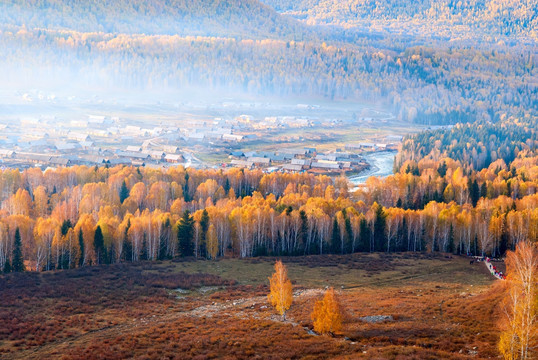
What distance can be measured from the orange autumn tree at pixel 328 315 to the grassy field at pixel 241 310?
20.7 inches

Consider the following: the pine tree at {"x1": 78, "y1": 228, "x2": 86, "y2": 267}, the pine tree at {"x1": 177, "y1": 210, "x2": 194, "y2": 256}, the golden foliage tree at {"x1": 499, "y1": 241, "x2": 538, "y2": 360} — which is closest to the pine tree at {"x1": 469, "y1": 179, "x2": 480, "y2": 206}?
the pine tree at {"x1": 177, "y1": 210, "x2": 194, "y2": 256}

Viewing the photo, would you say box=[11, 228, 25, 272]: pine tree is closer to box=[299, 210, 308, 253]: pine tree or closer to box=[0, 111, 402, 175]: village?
box=[299, 210, 308, 253]: pine tree

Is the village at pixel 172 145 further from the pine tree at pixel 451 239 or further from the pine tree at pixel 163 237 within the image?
the pine tree at pixel 451 239

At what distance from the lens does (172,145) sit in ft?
399

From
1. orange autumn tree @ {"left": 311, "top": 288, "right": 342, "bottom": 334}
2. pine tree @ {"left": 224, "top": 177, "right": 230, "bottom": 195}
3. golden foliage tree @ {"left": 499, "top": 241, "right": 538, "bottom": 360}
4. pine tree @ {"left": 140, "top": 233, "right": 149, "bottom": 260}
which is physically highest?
golden foliage tree @ {"left": 499, "top": 241, "right": 538, "bottom": 360}

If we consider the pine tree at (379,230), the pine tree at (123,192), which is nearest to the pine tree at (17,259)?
the pine tree at (123,192)

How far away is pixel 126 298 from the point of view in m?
39.8

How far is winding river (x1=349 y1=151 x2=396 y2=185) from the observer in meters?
96.3

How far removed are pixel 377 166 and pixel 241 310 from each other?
75.2 meters

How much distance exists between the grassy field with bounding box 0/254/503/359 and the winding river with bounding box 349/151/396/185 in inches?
1718

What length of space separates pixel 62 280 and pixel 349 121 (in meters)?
138

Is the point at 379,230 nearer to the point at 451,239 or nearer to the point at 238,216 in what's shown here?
the point at 451,239

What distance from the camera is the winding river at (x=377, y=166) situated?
96.3 meters

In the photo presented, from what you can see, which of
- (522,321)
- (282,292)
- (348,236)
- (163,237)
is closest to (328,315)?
(282,292)
